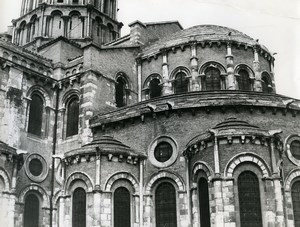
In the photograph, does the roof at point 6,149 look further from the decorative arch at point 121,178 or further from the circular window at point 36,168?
the decorative arch at point 121,178

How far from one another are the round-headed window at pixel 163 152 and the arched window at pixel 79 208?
4348 mm

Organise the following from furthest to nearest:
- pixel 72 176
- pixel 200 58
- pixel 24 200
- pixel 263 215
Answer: pixel 200 58, pixel 24 200, pixel 72 176, pixel 263 215

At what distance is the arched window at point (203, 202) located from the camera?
22.0 m

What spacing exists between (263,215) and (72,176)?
9.89 meters

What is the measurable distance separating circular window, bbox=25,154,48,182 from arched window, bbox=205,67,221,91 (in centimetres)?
1120

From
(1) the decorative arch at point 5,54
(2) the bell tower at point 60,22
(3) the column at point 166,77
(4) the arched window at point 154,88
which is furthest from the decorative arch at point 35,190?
(2) the bell tower at point 60,22

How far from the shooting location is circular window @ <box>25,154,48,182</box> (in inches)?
1089

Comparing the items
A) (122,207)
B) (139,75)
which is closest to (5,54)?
(139,75)

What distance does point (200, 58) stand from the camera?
2939 cm

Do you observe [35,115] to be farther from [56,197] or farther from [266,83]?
[266,83]

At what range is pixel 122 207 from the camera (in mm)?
23766

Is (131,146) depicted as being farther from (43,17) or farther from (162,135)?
(43,17)

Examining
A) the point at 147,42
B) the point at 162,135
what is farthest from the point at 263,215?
the point at 147,42

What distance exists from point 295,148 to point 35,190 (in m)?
15.1
